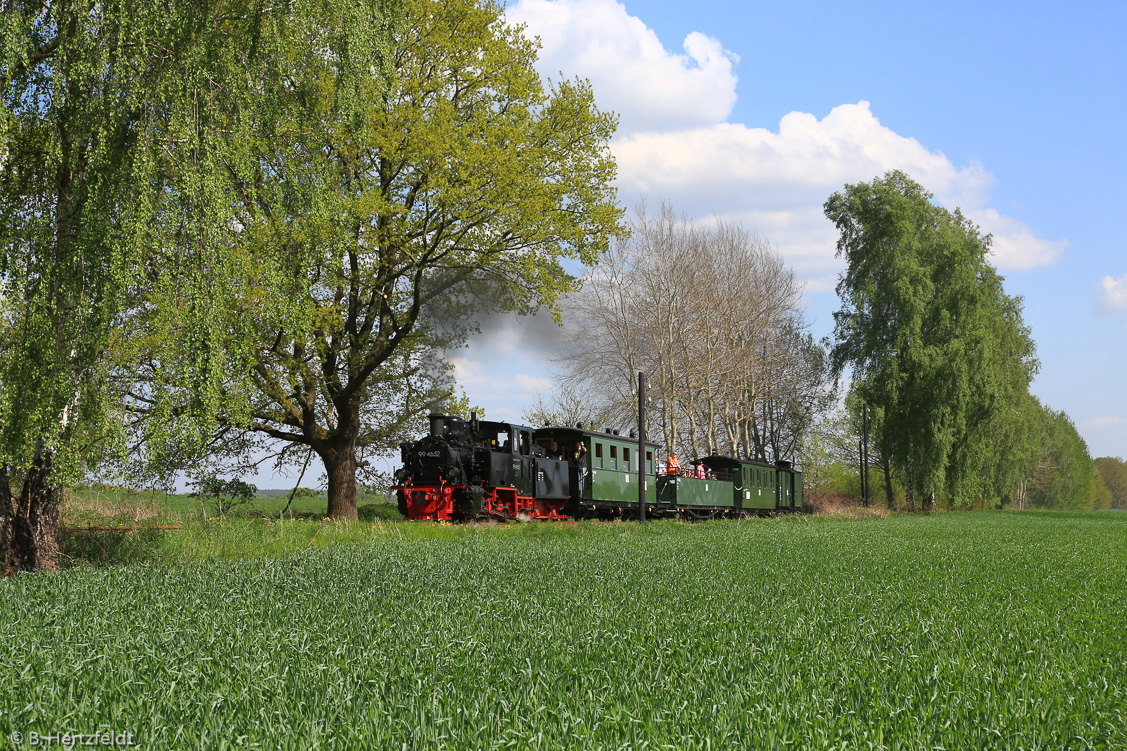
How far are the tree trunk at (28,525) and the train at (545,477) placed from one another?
31.2ft

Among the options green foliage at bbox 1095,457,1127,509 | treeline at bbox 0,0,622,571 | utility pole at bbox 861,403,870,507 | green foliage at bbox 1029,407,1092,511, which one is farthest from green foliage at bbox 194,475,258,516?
green foliage at bbox 1095,457,1127,509

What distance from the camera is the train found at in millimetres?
19359

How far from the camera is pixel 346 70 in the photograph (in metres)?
11.9

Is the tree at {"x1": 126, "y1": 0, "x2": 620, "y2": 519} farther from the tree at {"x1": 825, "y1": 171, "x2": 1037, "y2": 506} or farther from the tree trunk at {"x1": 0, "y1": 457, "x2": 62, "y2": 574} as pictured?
the tree at {"x1": 825, "y1": 171, "x2": 1037, "y2": 506}

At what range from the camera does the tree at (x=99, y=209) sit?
905 cm

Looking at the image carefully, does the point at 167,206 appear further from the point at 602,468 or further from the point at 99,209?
the point at 602,468

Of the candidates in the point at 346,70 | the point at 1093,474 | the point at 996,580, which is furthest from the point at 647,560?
the point at 1093,474

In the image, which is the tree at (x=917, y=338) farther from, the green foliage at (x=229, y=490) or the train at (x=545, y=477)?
the green foliage at (x=229, y=490)

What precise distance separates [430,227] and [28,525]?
12.3m

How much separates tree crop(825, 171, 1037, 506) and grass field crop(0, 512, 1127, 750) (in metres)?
32.8

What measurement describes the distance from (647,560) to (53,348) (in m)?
7.57

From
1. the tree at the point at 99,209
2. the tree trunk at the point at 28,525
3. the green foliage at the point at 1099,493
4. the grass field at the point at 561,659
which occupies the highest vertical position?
the tree at the point at 99,209

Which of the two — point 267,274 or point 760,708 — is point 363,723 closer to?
point 760,708

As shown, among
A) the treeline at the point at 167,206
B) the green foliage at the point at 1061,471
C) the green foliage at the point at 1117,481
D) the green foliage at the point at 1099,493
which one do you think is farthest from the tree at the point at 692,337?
the green foliage at the point at 1117,481
